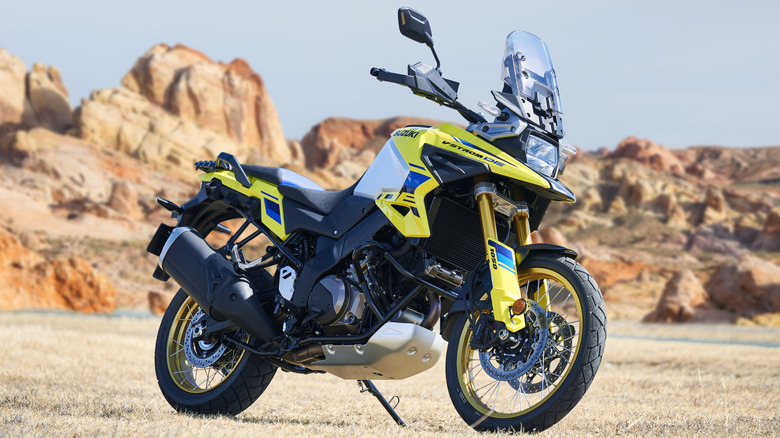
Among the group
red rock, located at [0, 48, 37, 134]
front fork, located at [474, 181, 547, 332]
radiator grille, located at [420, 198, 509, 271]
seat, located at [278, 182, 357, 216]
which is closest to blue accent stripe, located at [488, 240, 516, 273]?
front fork, located at [474, 181, 547, 332]

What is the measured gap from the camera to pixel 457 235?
16.8ft

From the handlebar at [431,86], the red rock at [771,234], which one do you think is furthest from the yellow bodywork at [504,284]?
the red rock at [771,234]

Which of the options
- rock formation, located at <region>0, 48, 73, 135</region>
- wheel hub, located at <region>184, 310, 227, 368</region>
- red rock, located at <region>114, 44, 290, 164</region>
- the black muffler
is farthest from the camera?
red rock, located at <region>114, 44, 290, 164</region>

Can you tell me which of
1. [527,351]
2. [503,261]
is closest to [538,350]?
[527,351]

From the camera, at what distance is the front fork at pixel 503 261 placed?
4598 millimetres

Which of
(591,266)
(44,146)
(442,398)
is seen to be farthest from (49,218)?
(442,398)

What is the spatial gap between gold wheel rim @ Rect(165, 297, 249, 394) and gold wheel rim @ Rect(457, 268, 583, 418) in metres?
1.75

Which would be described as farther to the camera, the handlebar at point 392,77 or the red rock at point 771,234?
the red rock at point 771,234

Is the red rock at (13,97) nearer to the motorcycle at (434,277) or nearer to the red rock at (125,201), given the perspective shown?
the red rock at (125,201)

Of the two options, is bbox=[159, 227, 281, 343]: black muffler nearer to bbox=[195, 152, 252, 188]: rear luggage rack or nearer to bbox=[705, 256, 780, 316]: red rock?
bbox=[195, 152, 252, 188]: rear luggage rack

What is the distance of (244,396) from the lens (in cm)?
584

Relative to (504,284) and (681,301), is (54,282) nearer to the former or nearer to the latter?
(681,301)

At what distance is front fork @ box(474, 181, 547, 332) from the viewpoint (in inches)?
181

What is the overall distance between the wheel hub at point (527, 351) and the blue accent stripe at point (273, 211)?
193cm
